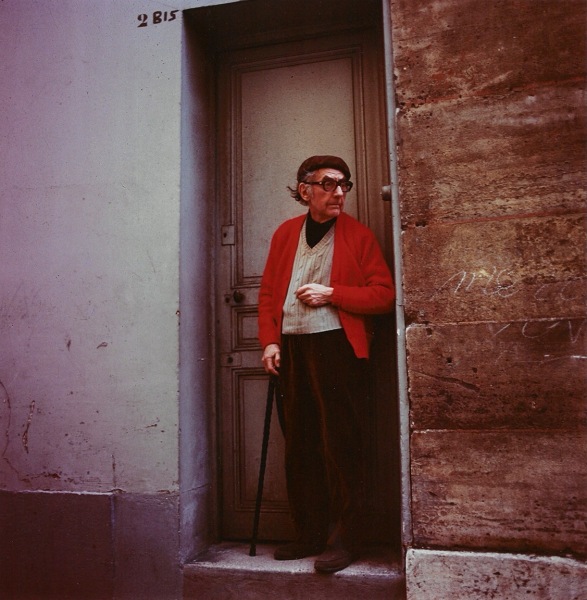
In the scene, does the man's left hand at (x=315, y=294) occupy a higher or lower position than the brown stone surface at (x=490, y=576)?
higher

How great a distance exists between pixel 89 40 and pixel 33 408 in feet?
7.69

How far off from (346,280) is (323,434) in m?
0.86

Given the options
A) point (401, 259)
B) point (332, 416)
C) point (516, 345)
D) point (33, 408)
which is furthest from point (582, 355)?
point (33, 408)

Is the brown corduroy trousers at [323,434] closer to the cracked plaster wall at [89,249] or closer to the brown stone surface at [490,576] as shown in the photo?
the brown stone surface at [490,576]

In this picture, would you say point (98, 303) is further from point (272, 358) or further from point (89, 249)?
point (272, 358)

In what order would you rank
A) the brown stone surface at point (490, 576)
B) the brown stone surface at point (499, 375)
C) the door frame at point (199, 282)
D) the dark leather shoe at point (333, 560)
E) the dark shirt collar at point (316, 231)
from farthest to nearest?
the dark shirt collar at point (316, 231)
the door frame at point (199, 282)
the dark leather shoe at point (333, 560)
the brown stone surface at point (499, 375)
the brown stone surface at point (490, 576)

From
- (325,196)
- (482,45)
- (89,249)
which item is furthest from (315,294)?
(482,45)

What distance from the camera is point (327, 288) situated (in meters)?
3.38

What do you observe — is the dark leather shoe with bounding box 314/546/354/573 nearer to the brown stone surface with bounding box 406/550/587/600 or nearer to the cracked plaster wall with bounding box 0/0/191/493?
the brown stone surface with bounding box 406/550/587/600

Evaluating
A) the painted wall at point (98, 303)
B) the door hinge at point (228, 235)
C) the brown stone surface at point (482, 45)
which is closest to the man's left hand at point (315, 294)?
the painted wall at point (98, 303)

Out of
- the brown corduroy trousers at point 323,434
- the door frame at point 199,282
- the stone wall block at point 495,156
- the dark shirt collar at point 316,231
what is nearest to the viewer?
the stone wall block at point 495,156

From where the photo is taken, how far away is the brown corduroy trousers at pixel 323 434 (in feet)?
10.9

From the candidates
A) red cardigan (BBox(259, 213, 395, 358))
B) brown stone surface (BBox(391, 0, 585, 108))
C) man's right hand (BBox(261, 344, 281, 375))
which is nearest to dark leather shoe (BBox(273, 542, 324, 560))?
man's right hand (BBox(261, 344, 281, 375))

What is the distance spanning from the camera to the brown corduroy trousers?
3.31 m
